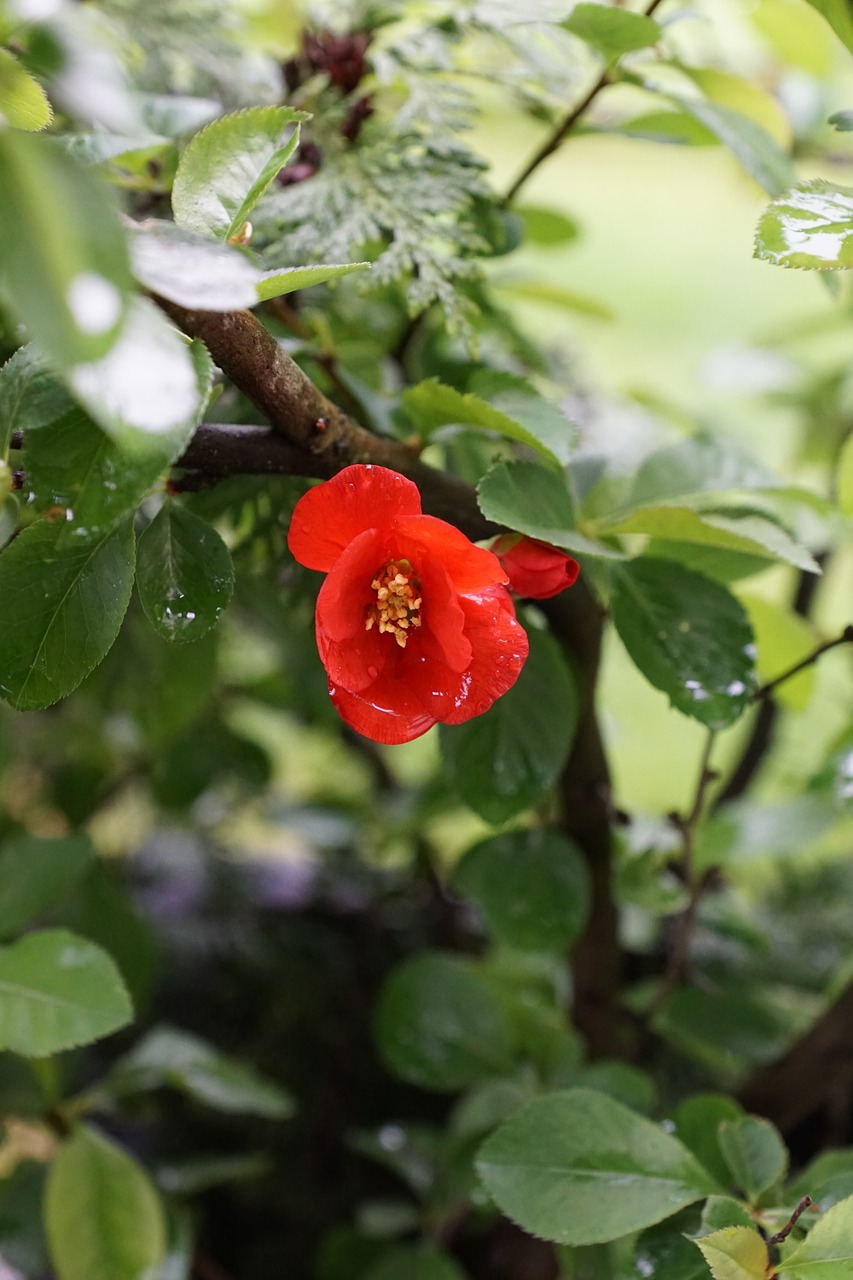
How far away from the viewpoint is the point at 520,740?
394 mm

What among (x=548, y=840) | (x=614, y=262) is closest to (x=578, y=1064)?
(x=548, y=840)

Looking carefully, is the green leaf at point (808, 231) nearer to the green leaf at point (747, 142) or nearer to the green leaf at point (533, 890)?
the green leaf at point (747, 142)

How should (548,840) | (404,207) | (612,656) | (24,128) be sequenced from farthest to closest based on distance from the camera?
(612,656) < (548,840) < (404,207) < (24,128)

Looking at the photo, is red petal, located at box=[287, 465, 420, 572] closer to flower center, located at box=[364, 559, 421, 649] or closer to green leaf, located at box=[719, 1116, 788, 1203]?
flower center, located at box=[364, 559, 421, 649]

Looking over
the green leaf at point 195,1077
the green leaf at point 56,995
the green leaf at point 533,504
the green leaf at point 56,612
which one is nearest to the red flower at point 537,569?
the green leaf at point 533,504

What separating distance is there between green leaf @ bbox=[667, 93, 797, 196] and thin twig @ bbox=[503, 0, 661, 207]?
34 millimetres

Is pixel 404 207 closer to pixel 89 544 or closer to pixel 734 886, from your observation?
pixel 89 544

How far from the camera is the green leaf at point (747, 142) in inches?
15.2

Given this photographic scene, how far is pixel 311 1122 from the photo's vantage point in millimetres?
735

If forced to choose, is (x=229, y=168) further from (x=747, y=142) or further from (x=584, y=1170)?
(x=584, y=1170)

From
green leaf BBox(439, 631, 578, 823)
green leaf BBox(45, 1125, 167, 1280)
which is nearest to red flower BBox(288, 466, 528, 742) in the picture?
green leaf BBox(439, 631, 578, 823)

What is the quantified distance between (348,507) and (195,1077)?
1.29 feet

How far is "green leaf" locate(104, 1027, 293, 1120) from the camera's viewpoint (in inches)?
21.0

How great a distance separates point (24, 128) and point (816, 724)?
779mm
